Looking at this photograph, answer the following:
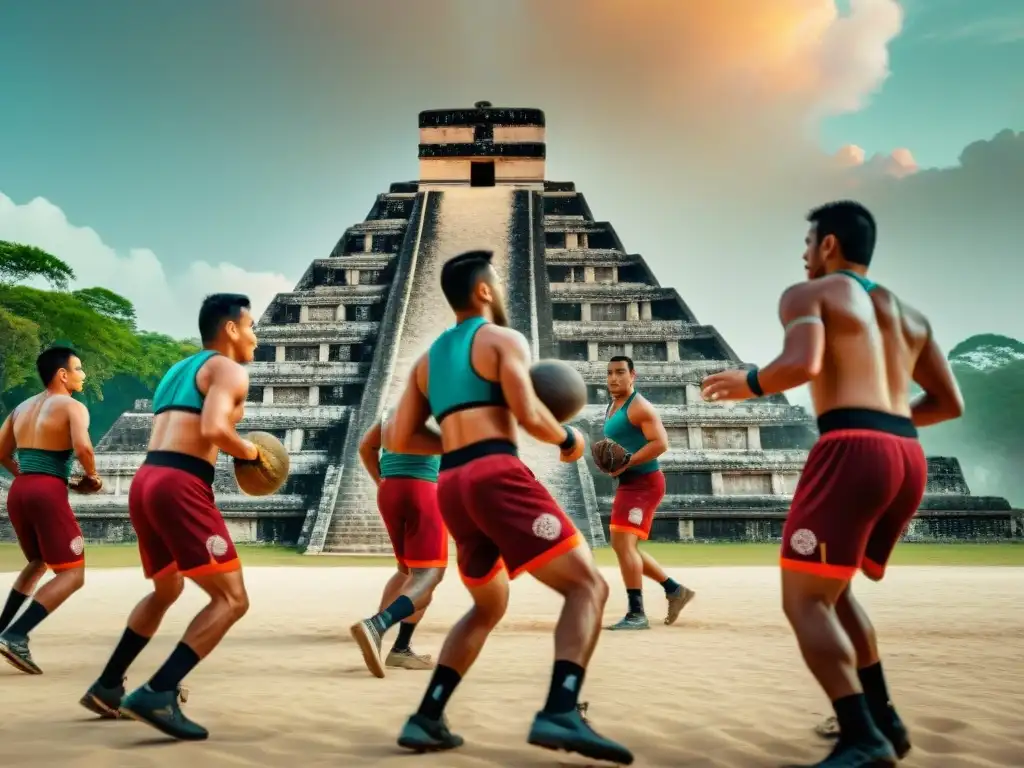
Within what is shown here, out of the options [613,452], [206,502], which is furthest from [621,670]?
[206,502]

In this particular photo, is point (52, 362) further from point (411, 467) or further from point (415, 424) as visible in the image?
point (415, 424)

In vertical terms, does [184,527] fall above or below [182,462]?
below

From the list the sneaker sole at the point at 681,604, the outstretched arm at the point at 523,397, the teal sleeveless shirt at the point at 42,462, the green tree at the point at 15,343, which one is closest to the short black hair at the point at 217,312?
the outstretched arm at the point at 523,397

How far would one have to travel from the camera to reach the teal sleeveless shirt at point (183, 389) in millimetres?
4027

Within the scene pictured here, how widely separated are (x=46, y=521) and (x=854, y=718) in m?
4.49

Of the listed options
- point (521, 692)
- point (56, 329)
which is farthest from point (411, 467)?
point (56, 329)

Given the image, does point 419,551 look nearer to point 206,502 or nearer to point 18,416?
point 206,502

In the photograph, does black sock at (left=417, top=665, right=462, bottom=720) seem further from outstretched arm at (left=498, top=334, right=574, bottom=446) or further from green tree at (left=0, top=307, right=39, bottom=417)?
green tree at (left=0, top=307, right=39, bottom=417)

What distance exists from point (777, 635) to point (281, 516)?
13945 millimetres

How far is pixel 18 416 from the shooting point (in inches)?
224

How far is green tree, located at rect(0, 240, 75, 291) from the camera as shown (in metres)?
37.1

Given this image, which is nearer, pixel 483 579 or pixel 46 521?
pixel 483 579

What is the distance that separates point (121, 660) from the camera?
12.8 feet

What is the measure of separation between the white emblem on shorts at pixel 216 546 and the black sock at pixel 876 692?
8.30 feet
